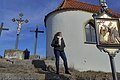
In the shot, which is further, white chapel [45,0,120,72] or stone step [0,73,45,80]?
white chapel [45,0,120,72]

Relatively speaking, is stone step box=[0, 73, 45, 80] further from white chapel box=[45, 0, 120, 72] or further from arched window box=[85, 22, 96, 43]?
arched window box=[85, 22, 96, 43]

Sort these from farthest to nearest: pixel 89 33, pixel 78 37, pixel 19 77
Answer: pixel 89 33, pixel 78 37, pixel 19 77

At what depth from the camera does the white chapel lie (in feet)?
44.8

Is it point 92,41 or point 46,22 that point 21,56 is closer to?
point 46,22

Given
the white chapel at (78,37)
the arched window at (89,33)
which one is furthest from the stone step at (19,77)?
the arched window at (89,33)

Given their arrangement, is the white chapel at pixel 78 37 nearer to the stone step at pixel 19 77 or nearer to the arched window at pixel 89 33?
the arched window at pixel 89 33

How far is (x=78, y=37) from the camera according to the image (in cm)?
1402

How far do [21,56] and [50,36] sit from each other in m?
3.62

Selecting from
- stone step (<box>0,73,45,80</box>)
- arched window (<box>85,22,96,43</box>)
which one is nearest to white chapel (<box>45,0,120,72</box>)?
arched window (<box>85,22,96,43</box>)

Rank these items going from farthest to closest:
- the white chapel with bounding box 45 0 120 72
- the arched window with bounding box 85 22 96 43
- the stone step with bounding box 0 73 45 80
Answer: the arched window with bounding box 85 22 96 43 → the white chapel with bounding box 45 0 120 72 → the stone step with bounding box 0 73 45 80

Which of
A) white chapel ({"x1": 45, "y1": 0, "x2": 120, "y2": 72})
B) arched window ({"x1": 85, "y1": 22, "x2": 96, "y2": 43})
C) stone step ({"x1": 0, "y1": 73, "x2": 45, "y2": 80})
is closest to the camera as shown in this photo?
stone step ({"x1": 0, "y1": 73, "x2": 45, "y2": 80})

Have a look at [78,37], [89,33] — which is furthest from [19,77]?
[89,33]

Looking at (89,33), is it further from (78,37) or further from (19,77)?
(19,77)

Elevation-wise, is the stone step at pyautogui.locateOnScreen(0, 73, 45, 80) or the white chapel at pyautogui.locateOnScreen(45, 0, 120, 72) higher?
the white chapel at pyautogui.locateOnScreen(45, 0, 120, 72)
